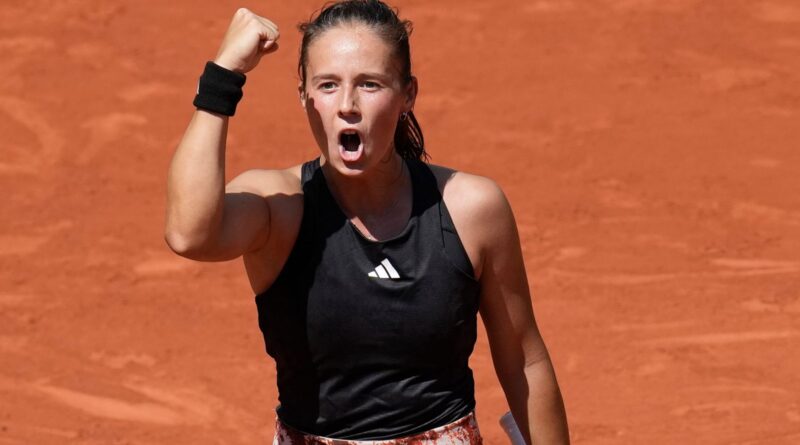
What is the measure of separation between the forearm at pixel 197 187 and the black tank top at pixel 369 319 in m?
0.24

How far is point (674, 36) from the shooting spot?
11.0 m

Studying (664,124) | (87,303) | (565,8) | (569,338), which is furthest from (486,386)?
(565,8)

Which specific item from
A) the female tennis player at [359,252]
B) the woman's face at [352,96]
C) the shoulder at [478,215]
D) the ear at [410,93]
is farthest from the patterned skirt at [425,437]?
the ear at [410,93]

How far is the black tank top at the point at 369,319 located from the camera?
2.71m

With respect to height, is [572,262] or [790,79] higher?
[790,79]

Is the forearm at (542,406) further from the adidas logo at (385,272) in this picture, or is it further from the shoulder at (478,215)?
the adidas logo at (385,272)

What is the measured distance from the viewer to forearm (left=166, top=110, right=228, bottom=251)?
254 cm

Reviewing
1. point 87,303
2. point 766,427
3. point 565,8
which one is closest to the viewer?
point 766,427

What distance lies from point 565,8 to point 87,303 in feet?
17.6

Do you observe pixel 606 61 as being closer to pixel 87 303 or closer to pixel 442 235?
pixel 87 303

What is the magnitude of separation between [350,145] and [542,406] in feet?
2.45

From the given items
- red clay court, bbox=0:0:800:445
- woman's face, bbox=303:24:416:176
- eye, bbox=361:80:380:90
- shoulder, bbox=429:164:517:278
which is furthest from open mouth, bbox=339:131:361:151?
red clay court, bbox=0:0:800:445

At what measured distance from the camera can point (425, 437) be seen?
2766 mm

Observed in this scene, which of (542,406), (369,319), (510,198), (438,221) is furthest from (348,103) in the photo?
(510,198)
